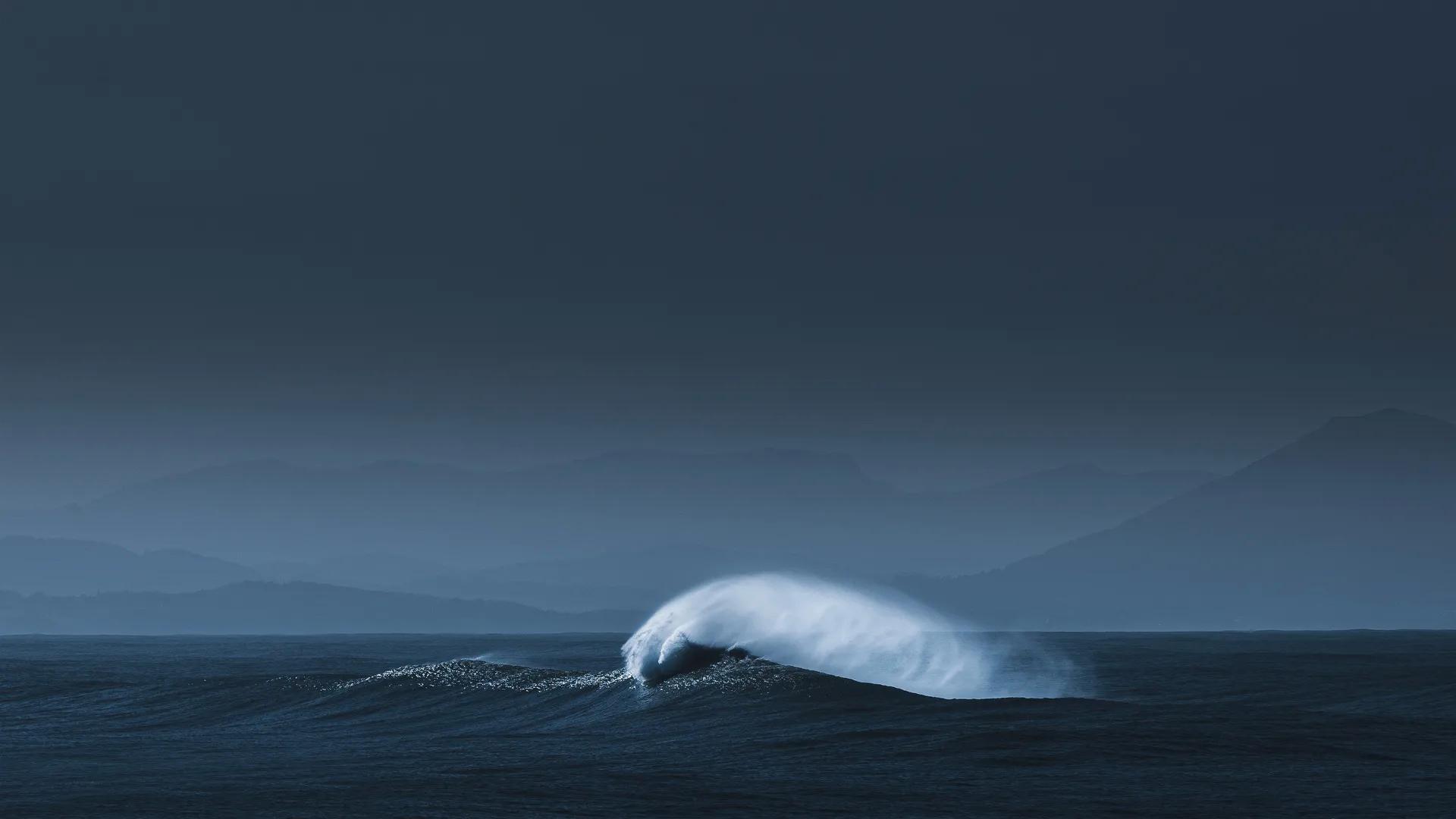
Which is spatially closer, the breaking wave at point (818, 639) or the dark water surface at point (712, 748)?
the dark water surface at point (712, 748)

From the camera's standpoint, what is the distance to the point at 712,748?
108 feet

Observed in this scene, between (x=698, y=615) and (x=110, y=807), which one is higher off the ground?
(x=698, y=615)

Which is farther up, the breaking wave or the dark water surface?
the breaking wave

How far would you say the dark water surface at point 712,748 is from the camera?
83.9ft

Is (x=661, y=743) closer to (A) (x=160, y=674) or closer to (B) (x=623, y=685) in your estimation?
(B) (x=623, y=685)

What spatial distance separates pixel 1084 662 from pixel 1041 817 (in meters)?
56.0

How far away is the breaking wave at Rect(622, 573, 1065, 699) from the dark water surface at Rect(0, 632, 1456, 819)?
203 cm

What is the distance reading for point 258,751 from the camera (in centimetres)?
3491

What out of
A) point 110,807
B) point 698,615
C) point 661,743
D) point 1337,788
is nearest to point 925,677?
point 698,615

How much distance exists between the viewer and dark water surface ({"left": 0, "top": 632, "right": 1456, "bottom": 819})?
25562 millimetres

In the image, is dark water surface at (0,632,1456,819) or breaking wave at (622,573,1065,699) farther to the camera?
breaking wave at (622,573,1065,699)

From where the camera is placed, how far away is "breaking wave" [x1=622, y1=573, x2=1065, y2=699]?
155 feet

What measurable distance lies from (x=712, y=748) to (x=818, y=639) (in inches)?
760

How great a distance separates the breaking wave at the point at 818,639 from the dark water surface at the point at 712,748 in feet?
6.65
